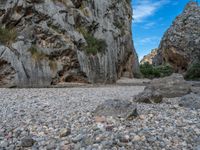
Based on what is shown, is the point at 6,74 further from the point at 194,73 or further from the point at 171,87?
the point at 194,73

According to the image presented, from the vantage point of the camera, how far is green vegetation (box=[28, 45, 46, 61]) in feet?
64.3

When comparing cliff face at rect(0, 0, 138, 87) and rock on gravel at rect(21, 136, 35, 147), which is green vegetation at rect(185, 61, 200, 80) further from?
rock on gravel at rect(21, 136, 35, 147)

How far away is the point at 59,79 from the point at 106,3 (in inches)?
478

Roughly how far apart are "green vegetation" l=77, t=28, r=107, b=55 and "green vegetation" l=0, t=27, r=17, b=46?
6.02 metres

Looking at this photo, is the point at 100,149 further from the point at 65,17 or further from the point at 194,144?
the point at 65,17

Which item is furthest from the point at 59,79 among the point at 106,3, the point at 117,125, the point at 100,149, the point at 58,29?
the point at 100,149

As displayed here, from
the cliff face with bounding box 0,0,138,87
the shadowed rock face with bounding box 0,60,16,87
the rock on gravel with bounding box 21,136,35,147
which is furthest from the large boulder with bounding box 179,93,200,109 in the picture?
the shadowed rock face with bounding box 0,60,16,87

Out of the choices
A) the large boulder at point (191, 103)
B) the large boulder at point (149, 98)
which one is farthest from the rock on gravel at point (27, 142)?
the large boulder at point (191, 103)

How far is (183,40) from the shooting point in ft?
158

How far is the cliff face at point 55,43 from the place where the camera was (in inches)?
732

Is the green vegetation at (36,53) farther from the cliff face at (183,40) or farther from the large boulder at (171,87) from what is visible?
the cliff face at (183,40)

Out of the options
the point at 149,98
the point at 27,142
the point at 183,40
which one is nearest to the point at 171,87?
the point at 149,98

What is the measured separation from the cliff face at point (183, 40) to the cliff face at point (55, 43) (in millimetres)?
22699

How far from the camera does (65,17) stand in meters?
23.0
